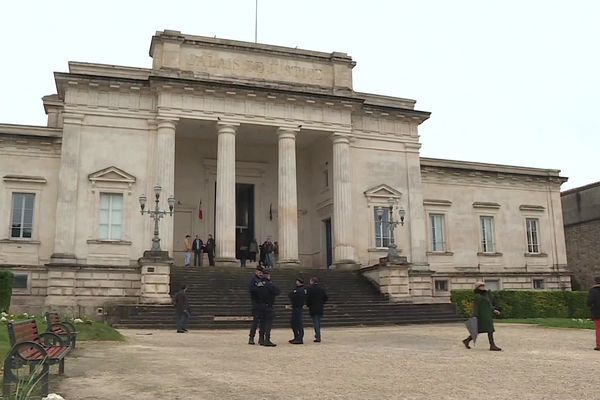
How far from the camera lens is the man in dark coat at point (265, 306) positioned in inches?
566

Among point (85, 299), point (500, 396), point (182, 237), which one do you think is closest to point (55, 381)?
point (500, 396)

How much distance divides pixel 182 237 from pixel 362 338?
17288 millimetres

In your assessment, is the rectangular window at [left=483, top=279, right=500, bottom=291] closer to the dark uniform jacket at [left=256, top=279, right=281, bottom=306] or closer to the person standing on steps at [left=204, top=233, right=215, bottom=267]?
the person standing on steps at [left=204, top=233, right=215, bottom=267]

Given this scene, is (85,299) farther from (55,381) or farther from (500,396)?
(500,396)

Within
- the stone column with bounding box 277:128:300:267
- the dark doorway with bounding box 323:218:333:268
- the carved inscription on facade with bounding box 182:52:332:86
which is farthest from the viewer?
the dark doorway with bounding box 323:218:333:268

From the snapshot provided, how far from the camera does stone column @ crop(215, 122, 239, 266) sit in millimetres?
27609

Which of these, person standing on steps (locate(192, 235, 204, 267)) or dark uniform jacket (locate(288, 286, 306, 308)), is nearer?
dark uniform jacket (locate(288, 286, 306, 308))

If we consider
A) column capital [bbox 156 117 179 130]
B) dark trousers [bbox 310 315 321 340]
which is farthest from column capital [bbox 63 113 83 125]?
dark trousers [bbox 310 315 321 340]

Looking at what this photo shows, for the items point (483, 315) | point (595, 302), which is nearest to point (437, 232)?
point (595, 302)

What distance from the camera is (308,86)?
30.7 metres

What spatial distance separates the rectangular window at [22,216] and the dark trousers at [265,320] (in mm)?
17323

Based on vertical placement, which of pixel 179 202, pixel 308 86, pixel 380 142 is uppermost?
pixel 308 86

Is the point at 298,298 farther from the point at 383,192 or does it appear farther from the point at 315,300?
the point at 383,192

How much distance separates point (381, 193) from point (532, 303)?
9507mm
